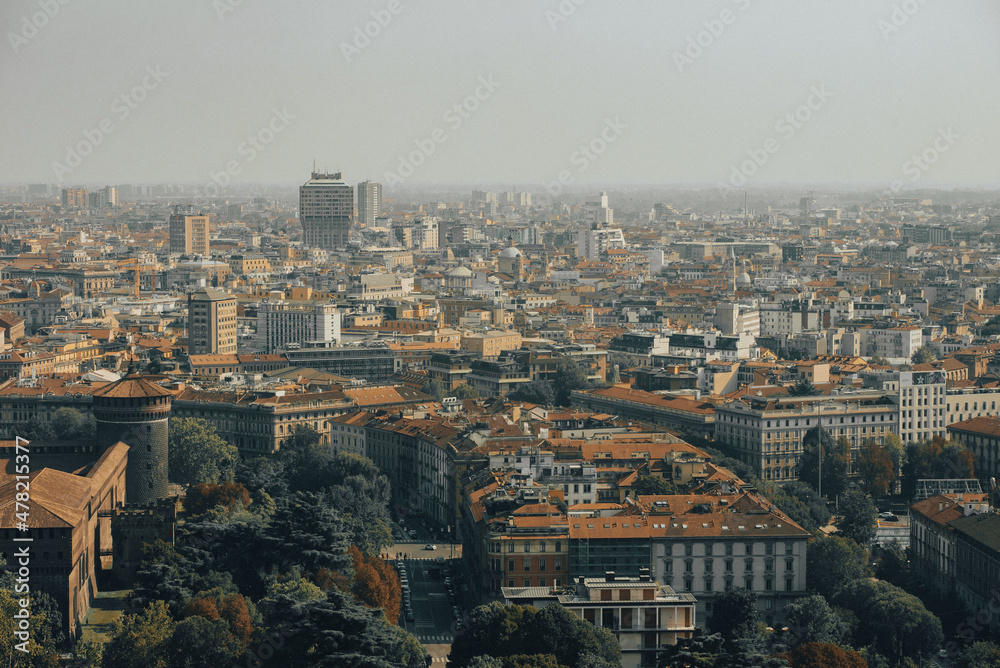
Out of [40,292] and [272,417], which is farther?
[40,292]

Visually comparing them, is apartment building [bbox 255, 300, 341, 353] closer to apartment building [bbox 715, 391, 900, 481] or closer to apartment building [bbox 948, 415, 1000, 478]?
apartment building [bbox 715, 391, 900, 481]

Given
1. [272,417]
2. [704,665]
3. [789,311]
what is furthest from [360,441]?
[789,311]

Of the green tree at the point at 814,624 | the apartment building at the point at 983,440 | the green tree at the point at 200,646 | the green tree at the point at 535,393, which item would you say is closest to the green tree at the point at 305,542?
the green tree at the point at 200,646

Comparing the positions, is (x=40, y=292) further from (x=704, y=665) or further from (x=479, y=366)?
(x=704, y=665)

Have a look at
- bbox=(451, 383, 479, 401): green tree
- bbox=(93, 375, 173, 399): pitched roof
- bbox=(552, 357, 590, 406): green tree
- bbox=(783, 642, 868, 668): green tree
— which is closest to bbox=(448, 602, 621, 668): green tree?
bbox=(783, 642, 868, 668): green tree

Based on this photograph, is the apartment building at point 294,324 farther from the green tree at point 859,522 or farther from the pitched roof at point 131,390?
the green tree at point 859,522

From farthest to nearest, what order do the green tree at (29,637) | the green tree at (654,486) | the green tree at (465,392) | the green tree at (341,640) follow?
the green tree at (465,392) < the green tree at (654,486) < the green tree at (29,637) < the green tree at (341,640)
